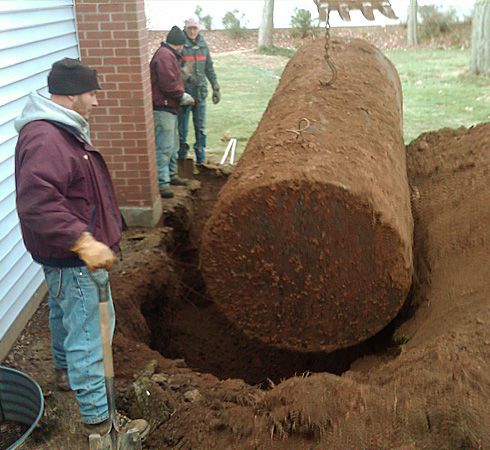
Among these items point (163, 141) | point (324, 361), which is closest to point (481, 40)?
point (163, 141)

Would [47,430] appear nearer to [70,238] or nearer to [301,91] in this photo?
[70,238]

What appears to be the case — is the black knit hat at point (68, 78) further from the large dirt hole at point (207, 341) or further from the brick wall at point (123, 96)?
the brick wall at point (123, 96)

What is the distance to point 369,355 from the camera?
12.7 ft

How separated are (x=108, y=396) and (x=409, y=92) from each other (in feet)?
42.4

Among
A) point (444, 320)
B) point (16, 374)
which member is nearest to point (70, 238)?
point (16, 374)

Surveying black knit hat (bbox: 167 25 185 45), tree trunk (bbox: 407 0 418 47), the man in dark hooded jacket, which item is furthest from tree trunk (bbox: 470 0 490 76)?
black knit hat (bbox: 167 25 185 45)

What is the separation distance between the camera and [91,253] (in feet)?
8.67

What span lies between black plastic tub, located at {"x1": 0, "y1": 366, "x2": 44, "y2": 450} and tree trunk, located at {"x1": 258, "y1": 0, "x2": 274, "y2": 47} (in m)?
19.5

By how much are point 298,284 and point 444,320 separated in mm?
959

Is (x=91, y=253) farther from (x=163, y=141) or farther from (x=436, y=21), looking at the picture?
(x=436, y=21)

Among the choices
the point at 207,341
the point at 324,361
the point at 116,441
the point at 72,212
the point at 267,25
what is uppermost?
the point at 267,25

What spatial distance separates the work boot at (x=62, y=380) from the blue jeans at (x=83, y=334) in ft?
1.43

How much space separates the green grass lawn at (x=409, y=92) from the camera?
10.9 metres

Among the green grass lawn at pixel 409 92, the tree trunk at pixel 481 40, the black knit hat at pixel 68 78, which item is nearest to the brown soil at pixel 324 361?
the black knit hat at pixel 68 78
